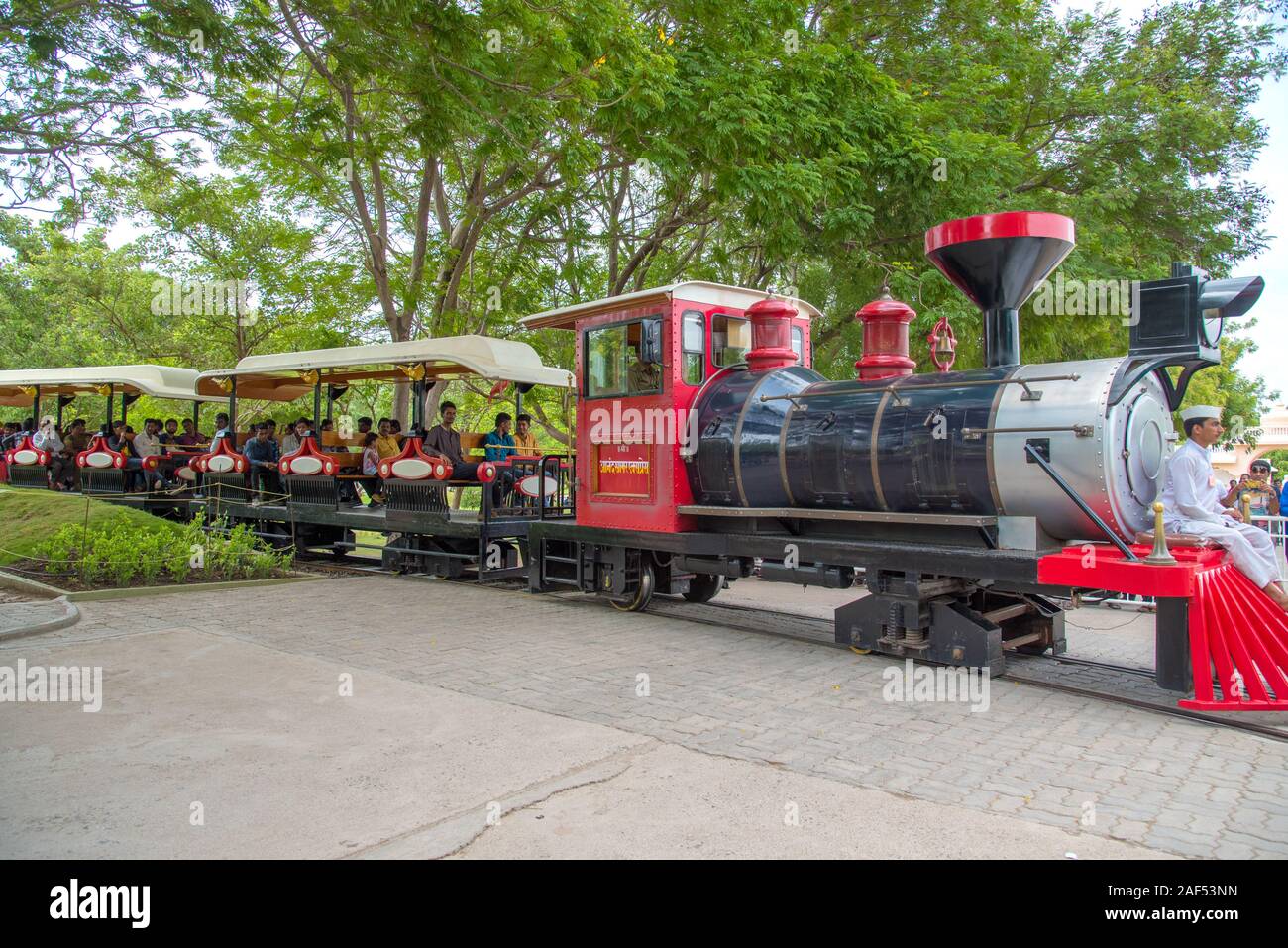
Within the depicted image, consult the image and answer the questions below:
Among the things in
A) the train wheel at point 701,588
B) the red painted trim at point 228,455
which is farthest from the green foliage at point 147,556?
the train wheel at point 701,588

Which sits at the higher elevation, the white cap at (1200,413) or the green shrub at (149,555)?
the white cap at (1200,413)

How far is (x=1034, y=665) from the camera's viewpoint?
702 cm

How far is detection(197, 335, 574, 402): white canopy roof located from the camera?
11.3 m

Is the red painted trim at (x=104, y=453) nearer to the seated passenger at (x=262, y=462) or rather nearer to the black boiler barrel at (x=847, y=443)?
the seated passenger at (x=262, y=462)

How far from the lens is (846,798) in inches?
161

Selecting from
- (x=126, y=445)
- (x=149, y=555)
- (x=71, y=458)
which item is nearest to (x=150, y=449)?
(x=126, y=445)

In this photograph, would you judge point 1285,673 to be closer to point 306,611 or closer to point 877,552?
point 877,552

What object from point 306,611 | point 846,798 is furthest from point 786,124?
point 846,798

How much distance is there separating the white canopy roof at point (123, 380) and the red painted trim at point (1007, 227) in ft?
48.4

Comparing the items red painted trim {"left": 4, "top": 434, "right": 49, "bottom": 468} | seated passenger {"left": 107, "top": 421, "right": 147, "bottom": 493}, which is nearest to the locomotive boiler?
seated passenger {"left": 107, "top": 421, "right": 147, "bottom": 493}

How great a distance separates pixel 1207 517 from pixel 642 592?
17.3 feet

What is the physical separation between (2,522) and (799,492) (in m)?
10.9

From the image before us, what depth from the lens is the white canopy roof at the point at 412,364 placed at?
1126 cm

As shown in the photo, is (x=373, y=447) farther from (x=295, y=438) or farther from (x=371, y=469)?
(x=295, y=438)
